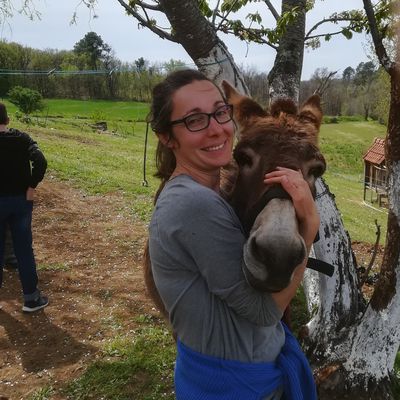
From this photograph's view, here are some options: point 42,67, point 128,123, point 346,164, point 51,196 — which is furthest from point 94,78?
point 51,196

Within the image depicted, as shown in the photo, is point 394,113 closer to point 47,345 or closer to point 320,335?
point 320,335

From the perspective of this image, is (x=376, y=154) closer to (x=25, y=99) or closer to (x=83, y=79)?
(x=25, y=99)

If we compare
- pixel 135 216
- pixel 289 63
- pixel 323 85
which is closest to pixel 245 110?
pixel 323 85

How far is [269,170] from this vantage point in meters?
1.85

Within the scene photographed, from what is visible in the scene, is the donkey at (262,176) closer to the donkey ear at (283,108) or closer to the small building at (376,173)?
the donkey ear at (283,108)

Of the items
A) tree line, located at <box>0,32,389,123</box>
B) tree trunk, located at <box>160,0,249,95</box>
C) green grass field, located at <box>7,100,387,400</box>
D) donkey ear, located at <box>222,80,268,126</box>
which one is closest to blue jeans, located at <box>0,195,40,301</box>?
green grass field, located at <box>7,100,387,400</box>

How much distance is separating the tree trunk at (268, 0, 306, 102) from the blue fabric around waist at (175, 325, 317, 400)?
2448 mm

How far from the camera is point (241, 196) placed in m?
2.07

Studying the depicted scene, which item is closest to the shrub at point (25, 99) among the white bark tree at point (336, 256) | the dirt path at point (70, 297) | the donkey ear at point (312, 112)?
the dirt path at point (70, 297)

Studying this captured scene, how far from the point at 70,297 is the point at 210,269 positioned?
4.67 m

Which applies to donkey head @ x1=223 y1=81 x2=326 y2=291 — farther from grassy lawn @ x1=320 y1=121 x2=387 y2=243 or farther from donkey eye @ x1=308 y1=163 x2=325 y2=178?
grassy lawn @ x1=320 y1=121 x2=387 y2=243

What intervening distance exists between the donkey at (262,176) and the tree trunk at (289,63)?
1.00m

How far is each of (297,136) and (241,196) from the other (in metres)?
0.40

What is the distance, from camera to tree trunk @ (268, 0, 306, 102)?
362 centimetres
